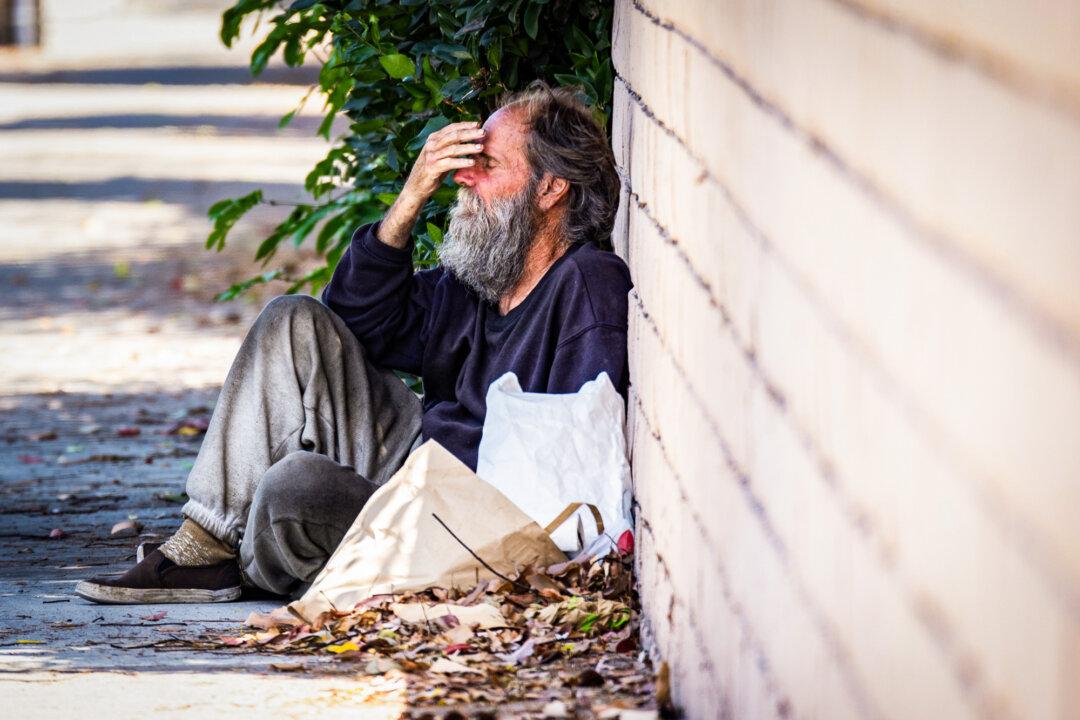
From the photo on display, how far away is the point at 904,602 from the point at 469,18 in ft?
11.6

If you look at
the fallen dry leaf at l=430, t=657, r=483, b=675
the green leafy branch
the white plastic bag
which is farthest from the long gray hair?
the fallen dry leaf at l=430, t=657, r=483, b=675

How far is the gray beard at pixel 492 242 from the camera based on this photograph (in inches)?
173

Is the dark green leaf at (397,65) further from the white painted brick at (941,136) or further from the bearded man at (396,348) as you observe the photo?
the white painted brick at (941,136)

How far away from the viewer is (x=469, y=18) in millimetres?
4613

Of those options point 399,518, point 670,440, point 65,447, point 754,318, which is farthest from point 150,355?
point 754,318

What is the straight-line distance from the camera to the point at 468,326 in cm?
460

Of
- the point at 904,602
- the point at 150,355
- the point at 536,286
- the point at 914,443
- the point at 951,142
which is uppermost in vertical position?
the point at 951,142

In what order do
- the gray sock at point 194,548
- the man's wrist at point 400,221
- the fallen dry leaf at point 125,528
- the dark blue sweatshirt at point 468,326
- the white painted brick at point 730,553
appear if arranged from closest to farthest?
the white painted brick at point 730,553 < the dark blue sweatshirt at point 468,326 < the gray sock at point 194,548 < the man's wrist at point 400,221 < the fallen dry leaf at point 125,528

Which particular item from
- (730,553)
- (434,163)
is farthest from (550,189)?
(730,553)

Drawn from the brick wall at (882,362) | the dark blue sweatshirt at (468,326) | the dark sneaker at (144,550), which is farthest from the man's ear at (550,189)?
the brick wall at (882,362)

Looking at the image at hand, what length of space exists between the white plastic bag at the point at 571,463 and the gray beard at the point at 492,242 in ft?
2.53

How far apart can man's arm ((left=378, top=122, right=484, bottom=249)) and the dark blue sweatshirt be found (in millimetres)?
128

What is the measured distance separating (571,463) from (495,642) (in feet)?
1.72

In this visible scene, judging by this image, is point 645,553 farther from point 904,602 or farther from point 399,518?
point 904,602
